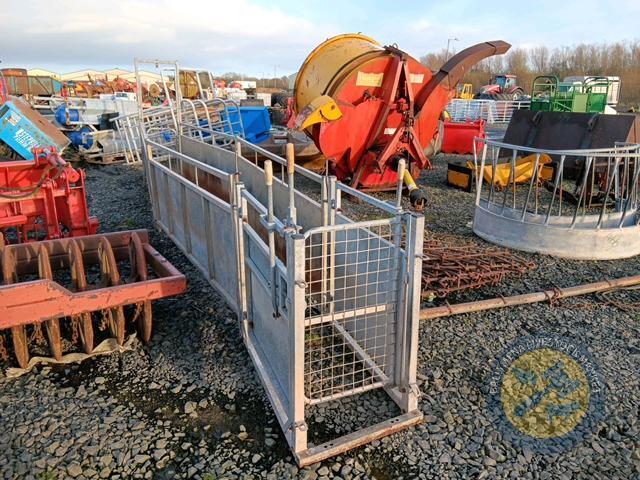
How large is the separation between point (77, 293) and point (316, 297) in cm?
214

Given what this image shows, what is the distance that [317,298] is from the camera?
15.9ft

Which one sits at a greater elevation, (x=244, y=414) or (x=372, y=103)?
(x=372, y=103)

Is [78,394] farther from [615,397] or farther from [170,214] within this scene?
[615,397]

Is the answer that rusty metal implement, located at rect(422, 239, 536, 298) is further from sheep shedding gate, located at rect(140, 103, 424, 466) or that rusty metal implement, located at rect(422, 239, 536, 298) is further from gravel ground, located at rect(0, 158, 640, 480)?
sheep shedding gate, located at rect(140, 103, 424, 466)

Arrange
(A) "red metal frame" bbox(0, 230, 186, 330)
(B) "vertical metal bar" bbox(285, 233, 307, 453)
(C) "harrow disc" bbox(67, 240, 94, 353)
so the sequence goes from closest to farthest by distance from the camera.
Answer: (B) "vertical metal bar" bbox(285, 233, 307, 453) → (A) "red metal frame" bbox(0, 230, 186, 330) → (C) "harrow disc" bbox(67, 240, 94, 353)

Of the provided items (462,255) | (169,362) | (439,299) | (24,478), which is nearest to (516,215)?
(462,255)

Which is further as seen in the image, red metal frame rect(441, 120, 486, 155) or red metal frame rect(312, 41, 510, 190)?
red metal frame rect(441, 120, 486, 155)

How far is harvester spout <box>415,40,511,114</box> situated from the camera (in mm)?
10164

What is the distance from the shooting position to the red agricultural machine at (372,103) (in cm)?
932

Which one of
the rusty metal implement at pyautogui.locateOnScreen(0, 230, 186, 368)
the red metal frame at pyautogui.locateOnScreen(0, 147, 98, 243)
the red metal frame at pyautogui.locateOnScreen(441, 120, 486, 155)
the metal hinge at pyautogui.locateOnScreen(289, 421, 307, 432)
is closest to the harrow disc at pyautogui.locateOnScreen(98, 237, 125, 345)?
the rusty metal implement at pyautogui.locateOnScreen(0, 230, 186, 368)

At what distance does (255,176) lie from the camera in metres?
6.14

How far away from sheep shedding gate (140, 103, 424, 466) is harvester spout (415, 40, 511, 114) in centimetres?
595

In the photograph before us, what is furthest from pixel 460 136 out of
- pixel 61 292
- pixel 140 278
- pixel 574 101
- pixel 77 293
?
pixel 61 292

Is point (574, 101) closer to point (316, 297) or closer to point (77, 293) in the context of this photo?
point (316, 297)
